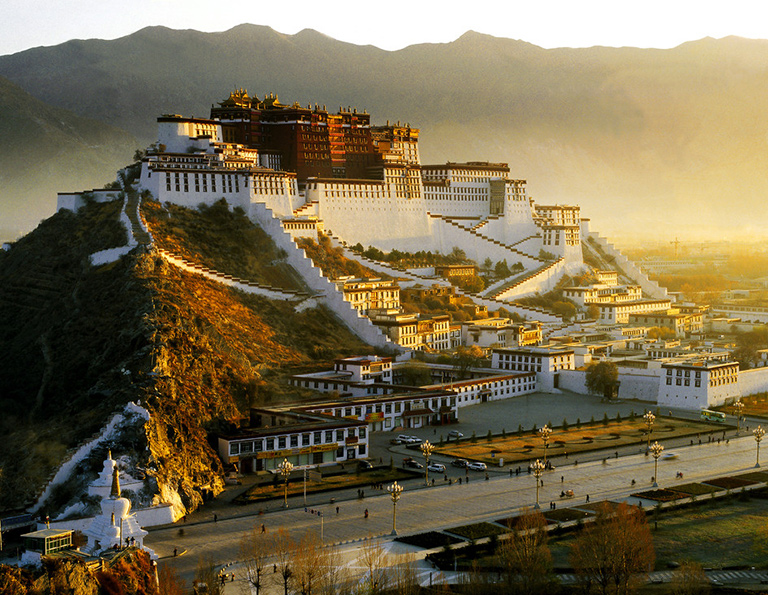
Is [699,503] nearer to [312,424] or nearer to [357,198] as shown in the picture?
[312,424]

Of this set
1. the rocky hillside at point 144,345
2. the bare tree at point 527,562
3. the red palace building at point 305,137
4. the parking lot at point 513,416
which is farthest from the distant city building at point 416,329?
the bare tree at point 527,562

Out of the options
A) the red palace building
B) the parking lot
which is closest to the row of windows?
the parking lot

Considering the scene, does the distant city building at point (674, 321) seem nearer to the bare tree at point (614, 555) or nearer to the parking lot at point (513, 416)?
the parking lot at point (513, 416)

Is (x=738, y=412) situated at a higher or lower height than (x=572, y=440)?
higher

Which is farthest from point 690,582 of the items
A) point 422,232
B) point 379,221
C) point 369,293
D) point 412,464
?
point 422,232

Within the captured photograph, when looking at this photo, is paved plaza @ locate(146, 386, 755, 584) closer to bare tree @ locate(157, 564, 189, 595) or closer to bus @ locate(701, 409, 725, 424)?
bus @ locate(701, 409, 725, 424)

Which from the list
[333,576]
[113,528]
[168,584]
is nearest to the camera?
[113,528]

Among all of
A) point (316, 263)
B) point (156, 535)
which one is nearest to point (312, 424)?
point (156, 535)

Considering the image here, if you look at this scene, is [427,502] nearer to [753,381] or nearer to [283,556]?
[283,556]
